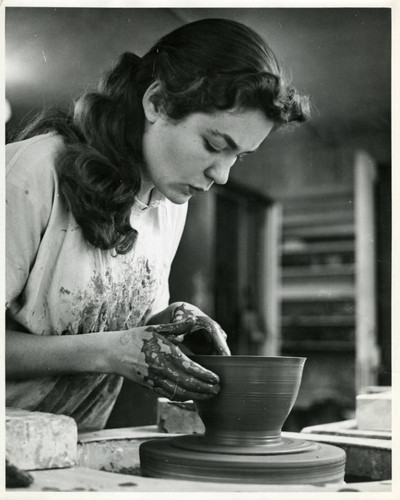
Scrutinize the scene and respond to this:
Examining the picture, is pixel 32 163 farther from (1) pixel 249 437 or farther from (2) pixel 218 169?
(1) pixel 249 437

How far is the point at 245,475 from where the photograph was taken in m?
1.32

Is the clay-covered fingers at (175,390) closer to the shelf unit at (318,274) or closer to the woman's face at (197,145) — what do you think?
the woman's face at (197,145)

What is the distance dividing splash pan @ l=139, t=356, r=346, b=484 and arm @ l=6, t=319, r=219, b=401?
0.06 meters

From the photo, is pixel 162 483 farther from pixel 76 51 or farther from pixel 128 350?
pixel 76 51

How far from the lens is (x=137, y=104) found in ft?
5.65

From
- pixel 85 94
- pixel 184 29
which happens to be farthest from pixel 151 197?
pixel 184 29

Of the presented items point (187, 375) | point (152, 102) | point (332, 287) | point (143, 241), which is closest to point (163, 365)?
point (187, 375)

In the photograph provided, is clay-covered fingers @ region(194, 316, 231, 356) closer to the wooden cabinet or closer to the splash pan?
the splash pan

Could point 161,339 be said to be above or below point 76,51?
below

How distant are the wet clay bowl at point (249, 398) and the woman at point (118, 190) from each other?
0.05 meters

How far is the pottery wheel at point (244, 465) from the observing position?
132 centimetres

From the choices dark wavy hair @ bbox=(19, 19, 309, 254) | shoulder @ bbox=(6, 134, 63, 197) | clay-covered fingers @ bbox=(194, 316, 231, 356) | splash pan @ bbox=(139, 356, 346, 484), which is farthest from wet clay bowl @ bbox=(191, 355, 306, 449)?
shoulder @ bbox=(6, 134, 63, 197)

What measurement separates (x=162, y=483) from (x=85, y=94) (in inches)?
42.5

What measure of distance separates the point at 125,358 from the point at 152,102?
69 centimetres
